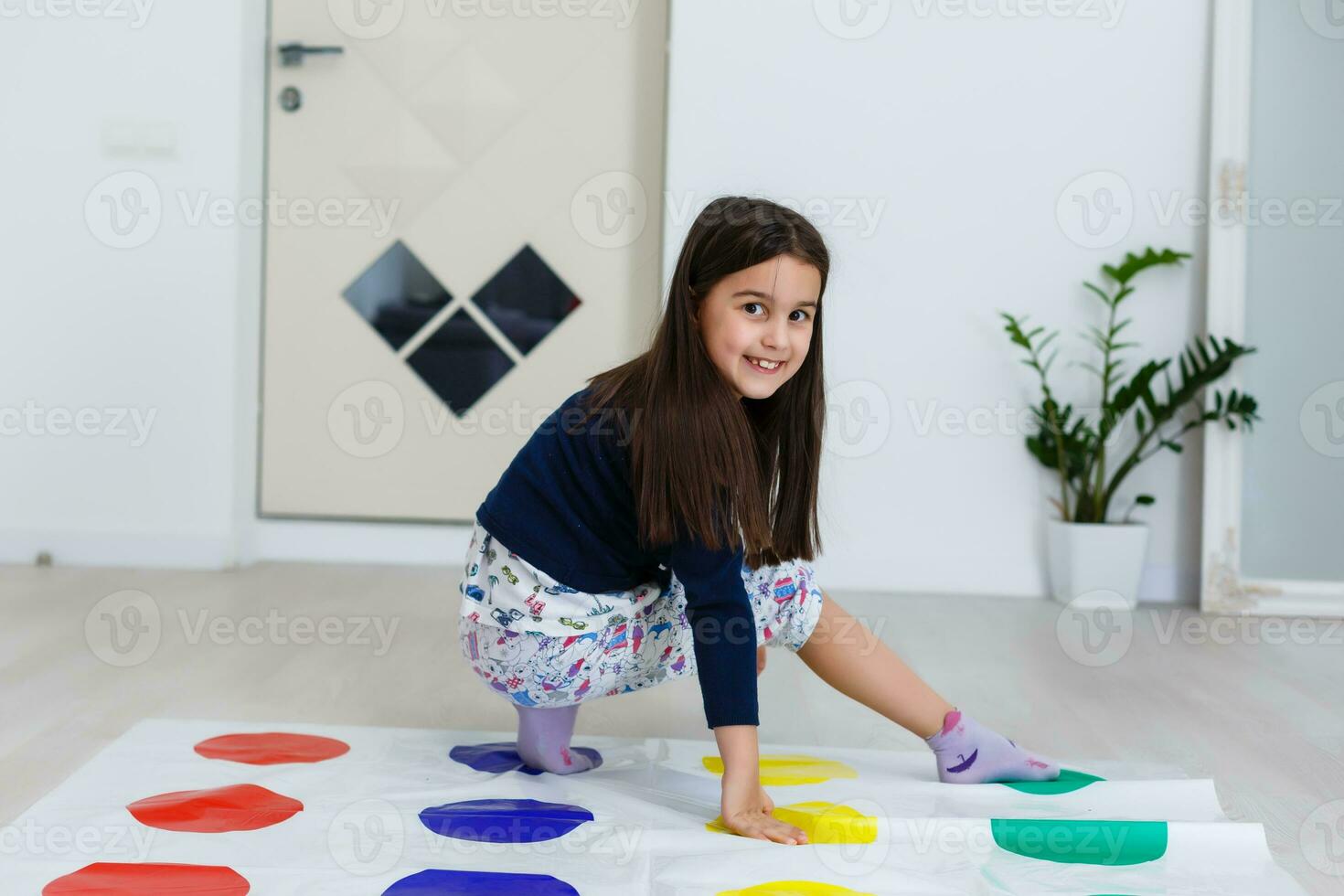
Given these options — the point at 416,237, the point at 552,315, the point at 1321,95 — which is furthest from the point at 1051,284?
the point at 416,237

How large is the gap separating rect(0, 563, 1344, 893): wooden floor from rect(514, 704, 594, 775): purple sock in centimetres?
20

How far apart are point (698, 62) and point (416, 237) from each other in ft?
2.51

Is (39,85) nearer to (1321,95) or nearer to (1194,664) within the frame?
(1194,664)

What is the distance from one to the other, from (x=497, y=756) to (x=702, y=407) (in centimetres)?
52

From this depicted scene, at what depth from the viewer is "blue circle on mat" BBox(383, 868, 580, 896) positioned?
38.4 inches

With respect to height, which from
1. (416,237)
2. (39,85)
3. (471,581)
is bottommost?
(471,581)

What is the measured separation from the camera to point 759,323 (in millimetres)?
1156

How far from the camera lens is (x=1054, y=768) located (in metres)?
1.32
